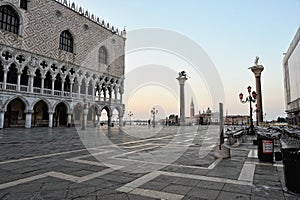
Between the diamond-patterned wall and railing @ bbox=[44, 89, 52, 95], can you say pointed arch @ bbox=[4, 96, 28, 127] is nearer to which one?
railing @ bbox=[44, 89, 52, 95]

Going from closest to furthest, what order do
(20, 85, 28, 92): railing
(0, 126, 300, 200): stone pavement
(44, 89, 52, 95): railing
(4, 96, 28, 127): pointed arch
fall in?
(0, 126, 300, 200): stone pavement
(20, 85, 28, 92): railing
(4, 96, 28, 127): pointed arch
(44, 89, 52, 95): railing

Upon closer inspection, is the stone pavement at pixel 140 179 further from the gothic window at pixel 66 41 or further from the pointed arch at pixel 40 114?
the gothic window at pixel 66 41

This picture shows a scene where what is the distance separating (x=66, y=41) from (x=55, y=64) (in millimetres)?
5320

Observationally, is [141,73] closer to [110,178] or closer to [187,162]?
[187,162]

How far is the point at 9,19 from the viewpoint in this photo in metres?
26.9

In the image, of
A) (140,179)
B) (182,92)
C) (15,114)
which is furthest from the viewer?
(182,92)

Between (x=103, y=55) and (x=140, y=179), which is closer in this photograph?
(x=140, y=179)

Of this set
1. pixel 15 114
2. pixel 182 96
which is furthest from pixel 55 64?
pixel 182 96

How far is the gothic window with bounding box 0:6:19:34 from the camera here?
26266 millimetres

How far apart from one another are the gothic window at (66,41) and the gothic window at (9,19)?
6823 mm

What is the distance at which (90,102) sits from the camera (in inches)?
1441

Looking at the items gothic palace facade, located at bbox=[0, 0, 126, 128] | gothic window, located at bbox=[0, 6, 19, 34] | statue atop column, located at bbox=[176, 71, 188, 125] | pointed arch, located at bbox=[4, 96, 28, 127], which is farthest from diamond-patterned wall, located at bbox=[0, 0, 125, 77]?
statue atop column, located at bbox=[176, 71, 188, 125]

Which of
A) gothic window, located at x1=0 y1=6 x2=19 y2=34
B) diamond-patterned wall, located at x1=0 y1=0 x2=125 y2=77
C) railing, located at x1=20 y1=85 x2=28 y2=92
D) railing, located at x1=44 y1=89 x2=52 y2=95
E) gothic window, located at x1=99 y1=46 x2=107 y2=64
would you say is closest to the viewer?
gothic window, located at x1=0 y1=6 x2=19 y2=34

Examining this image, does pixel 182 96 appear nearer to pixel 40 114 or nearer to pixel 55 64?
pixel 55 64
